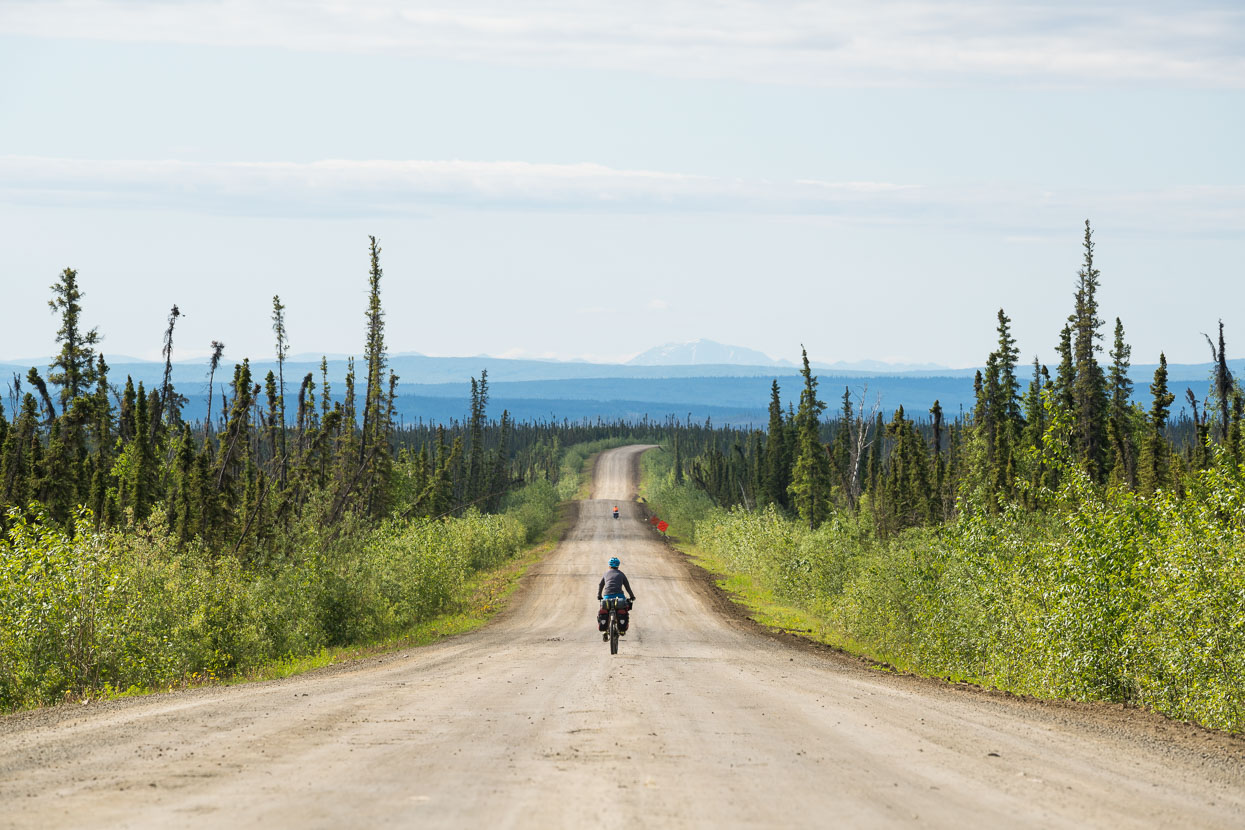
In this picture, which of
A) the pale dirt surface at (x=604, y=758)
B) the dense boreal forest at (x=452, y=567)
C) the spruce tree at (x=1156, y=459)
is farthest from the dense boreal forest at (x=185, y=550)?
the spruce tree at (x=1156, y=459)

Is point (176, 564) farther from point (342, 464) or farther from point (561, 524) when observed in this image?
point (561, 524)

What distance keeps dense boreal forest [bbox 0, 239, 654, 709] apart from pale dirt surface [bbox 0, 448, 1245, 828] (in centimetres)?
434

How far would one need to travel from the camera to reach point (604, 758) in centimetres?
1029

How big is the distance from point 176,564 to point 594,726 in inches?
672

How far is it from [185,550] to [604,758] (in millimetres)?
31577

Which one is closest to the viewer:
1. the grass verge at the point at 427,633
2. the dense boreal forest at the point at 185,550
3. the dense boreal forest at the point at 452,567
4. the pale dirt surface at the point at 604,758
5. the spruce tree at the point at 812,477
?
the pale dirt surface at the point at 604,758

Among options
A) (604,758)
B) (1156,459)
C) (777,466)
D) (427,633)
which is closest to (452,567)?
(427,633)

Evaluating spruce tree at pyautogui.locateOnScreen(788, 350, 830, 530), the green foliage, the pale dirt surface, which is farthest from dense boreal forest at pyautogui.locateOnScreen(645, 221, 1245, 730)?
spruce tree at pyautogui.locateOnScreen(788, 350, 830, 530)

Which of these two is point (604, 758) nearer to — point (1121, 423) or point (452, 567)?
point (452, 567)

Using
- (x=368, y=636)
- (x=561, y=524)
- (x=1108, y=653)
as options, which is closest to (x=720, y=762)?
(x=1108, y=653)

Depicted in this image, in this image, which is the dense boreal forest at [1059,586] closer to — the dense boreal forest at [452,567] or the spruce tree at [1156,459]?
the dense boreal forest at [452,567]

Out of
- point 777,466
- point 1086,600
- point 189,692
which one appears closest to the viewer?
point 189,692

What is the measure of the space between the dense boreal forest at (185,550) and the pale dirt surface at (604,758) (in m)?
4.34

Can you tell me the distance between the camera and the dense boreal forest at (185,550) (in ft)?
67.1
